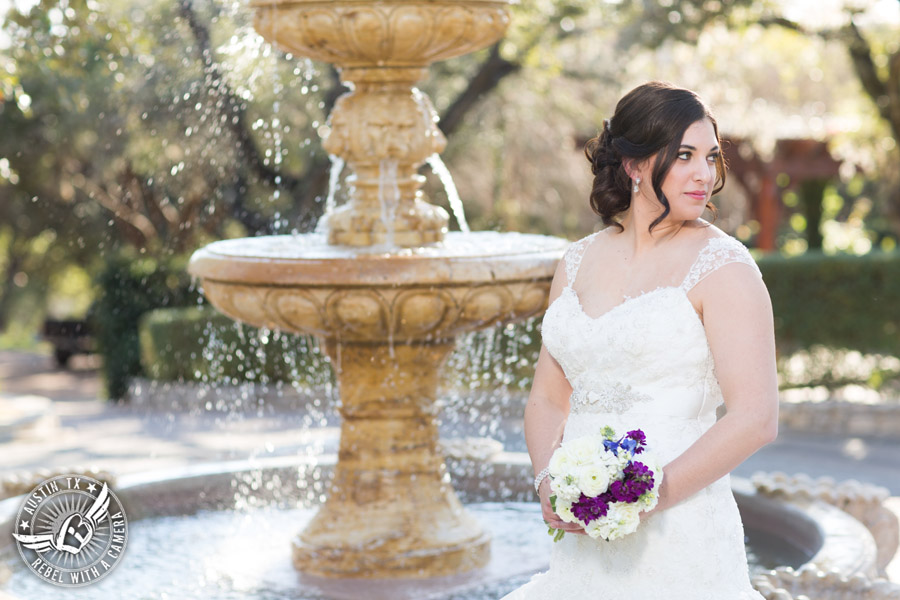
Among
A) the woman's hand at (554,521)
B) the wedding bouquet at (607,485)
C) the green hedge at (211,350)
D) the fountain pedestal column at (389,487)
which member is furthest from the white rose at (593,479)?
the green hedge at (211,350)

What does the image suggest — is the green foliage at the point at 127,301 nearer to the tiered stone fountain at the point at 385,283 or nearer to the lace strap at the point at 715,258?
the tiered stone fountain at the point at 385,283

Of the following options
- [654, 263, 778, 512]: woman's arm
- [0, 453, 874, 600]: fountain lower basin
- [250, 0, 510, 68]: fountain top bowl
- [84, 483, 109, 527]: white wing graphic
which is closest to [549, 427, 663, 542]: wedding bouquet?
[654, 263, 778, 512]: woman's arm

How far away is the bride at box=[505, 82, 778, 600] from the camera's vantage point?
9.83ft

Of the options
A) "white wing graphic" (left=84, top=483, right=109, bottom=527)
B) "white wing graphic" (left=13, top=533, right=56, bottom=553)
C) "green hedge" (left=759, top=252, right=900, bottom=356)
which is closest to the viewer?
"white wing graphic" (left=13, top=533, right=56, bottom=553)

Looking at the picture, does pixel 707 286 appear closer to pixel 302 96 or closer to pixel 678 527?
pixel 678 527

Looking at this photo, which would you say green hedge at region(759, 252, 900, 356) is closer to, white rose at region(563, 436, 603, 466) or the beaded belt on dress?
the beaded belt on dress

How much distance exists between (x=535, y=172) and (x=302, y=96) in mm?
5639

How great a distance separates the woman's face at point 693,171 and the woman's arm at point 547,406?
51 centimetres

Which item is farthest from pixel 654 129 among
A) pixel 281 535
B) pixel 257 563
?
pixel 281 535

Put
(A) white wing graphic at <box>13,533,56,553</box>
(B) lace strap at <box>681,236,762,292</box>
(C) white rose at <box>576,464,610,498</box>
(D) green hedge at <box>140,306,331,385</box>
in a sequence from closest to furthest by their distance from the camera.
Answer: (C) white rose at <box>576,464,610,498</box>, (B) lace strap at <box>681,236,762,292</box>, (A) white wing graphic at <box>13,533,56,553</box>, (D) green hedge at <box>140,306,331,385</box>

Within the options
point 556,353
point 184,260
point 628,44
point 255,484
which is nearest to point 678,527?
point 556,353

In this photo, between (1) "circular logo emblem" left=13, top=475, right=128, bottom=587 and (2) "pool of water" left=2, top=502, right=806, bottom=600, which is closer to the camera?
(2) "pool of water" left=2, top=502, right=806, bottom=600

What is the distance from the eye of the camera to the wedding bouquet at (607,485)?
9.39ft

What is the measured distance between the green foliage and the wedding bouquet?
1199cm
